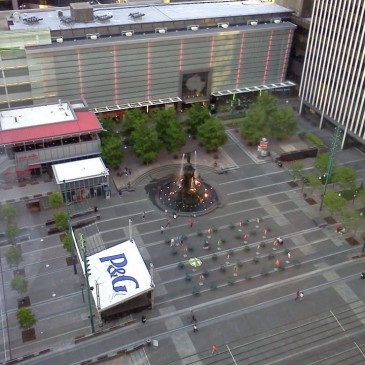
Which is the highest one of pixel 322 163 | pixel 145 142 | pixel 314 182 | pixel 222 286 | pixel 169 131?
pixel 169 131

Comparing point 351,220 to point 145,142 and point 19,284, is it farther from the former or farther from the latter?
point 19,284

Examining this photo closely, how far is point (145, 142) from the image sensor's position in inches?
3383

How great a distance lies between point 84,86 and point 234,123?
32.6 metres

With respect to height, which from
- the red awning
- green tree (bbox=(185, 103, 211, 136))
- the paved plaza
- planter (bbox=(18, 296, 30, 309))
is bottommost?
planter (bbox=(18, 296, 30, 309))

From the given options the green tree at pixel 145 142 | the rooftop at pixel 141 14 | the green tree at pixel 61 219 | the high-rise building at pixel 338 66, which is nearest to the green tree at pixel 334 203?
the high-rise building at pixel 338 66

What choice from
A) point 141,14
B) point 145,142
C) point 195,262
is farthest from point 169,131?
point 141,14

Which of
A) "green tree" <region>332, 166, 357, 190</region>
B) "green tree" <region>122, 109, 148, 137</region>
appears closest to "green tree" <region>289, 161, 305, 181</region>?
"green tree" <region>332, 166, 357, 190</region>

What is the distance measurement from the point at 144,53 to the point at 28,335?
59.2 meters

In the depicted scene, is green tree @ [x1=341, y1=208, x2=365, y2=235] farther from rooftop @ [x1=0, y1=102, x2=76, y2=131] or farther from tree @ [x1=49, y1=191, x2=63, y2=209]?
rooftop @ [x1=0, y1=102, x2=76, y2=131]

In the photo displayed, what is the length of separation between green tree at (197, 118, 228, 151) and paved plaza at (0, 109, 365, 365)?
7.66 meters

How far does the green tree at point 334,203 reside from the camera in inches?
2864

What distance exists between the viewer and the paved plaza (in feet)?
187

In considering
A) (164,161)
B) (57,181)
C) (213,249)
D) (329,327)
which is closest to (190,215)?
(213,249)

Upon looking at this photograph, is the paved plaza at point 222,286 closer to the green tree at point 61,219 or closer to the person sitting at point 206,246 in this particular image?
the person sitting at point 206,246
